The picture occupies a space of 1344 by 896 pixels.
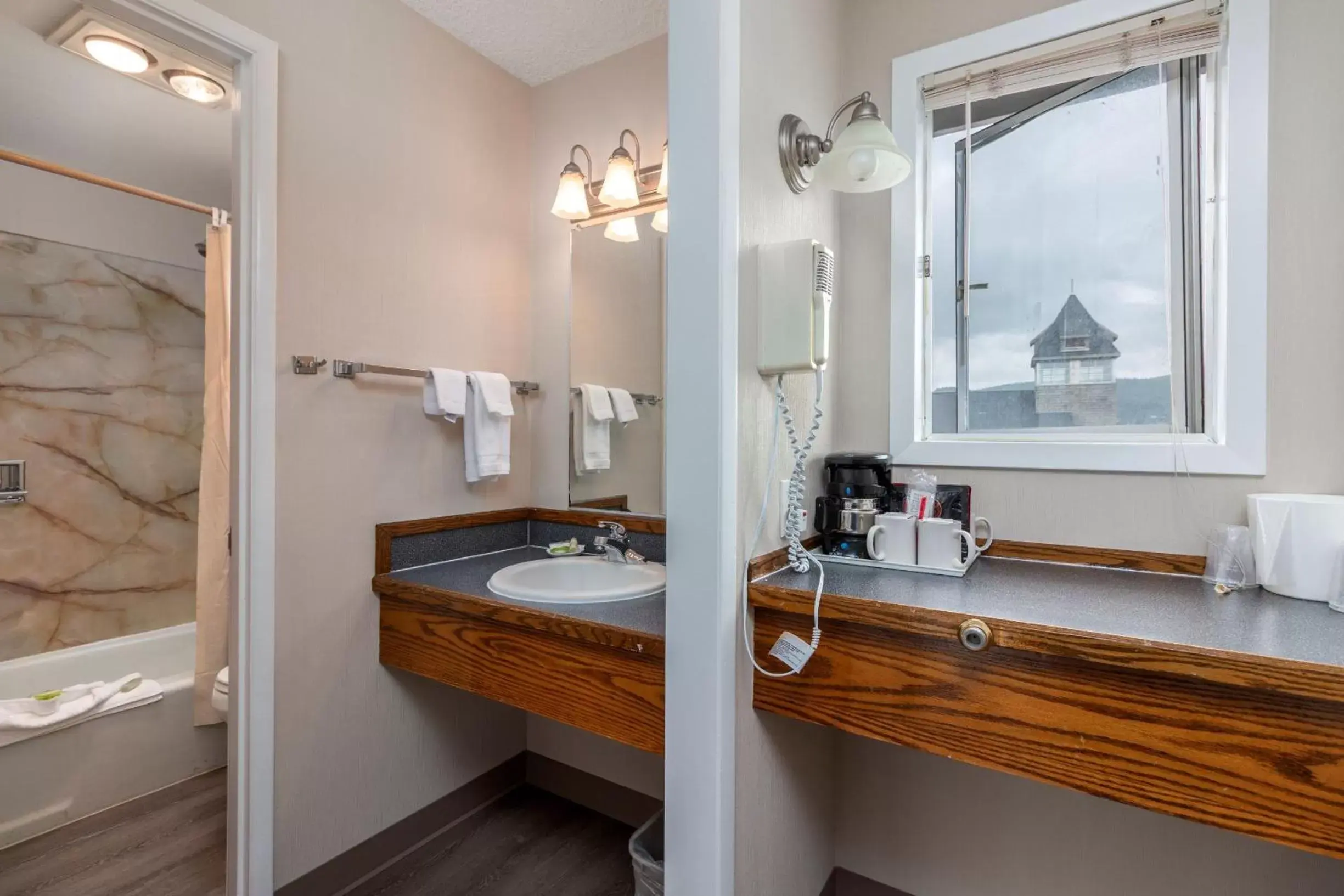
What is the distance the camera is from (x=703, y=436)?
1.03m

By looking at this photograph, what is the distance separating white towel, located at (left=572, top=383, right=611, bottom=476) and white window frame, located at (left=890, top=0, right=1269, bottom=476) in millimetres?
905

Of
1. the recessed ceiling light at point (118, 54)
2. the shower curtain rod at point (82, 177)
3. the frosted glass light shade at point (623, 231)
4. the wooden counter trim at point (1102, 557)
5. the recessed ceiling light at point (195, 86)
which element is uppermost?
the recessed ceiling light at point (195, 86)

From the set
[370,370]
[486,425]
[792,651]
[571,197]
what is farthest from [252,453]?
[792,651]

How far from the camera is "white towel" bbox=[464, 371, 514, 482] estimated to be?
183 centimetres

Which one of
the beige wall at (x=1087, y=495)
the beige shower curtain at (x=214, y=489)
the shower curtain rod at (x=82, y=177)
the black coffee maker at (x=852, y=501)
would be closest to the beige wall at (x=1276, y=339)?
the beige wall at (x=1087, y=495)

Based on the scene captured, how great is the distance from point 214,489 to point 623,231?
1723 mm

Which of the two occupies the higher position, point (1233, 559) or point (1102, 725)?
point (1233, 559)

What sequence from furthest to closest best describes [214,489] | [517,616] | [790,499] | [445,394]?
[214,489] → [445,394] → [517,616] → [790,499]

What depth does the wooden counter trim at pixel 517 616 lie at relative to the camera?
1223mm

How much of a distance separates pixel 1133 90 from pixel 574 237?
1504mm

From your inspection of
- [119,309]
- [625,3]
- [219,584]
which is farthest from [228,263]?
[625,3]

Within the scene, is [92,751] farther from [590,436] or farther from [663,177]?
[663,177]

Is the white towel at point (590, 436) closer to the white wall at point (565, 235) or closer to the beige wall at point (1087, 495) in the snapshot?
the white wall at point (565, 235)

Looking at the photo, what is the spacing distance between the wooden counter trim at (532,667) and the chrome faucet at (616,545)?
0.48 m
